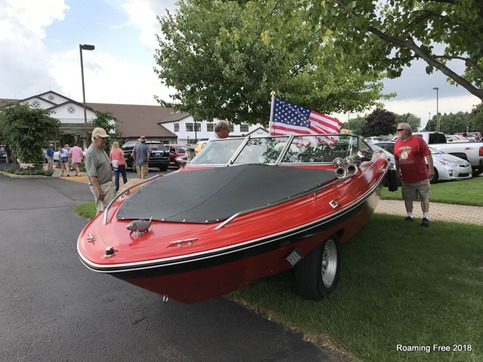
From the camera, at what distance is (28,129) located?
1850 centimetres

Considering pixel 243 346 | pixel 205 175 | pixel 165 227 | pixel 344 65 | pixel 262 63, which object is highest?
pixel 262 63

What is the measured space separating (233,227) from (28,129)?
18835 mm

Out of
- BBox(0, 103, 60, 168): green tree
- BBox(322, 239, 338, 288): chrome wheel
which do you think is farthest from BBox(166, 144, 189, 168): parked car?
BBox(322, 239, 338, 288): chrome wheel

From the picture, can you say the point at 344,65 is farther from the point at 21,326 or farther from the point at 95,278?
the point at 21,326

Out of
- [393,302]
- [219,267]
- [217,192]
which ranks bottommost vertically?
[393,302]

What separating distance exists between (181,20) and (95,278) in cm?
1187

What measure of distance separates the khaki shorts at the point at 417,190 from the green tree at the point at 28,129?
1769 centimetres

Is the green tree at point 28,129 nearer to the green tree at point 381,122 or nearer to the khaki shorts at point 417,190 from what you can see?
the khaki shorts at point 417,190

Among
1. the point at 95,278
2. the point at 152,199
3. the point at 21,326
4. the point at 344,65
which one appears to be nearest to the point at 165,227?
the point at 152,199

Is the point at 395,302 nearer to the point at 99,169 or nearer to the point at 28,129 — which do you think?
the point at 99,169

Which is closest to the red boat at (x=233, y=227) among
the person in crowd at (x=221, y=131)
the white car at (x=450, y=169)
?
the person in crowd at (x=221, y=131)

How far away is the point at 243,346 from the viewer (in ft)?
9.91

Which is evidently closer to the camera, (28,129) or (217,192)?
(217,192)

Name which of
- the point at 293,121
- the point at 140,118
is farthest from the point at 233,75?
the point at 140,118
